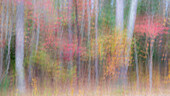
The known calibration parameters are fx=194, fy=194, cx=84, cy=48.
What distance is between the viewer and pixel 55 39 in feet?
41.4

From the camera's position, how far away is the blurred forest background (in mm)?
10812

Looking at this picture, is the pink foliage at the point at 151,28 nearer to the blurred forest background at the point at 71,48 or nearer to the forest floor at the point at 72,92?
the blurred forest background at the point at 71,48

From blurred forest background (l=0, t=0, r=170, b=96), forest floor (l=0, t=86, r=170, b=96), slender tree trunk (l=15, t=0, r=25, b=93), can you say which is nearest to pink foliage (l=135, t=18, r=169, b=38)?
blurred forest background (l=0, t=0, r=170, b=96)

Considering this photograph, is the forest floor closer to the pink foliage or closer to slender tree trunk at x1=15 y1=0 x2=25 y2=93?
slender tree trunk at x1=15 y1=0 x2=25 y2=93

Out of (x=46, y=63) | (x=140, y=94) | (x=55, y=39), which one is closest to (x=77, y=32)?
(x=55, y=39)

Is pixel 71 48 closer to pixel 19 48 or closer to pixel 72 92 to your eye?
pixel 72 92

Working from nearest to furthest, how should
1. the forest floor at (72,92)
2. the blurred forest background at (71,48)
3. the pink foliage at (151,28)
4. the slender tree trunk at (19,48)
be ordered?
the forest floor at (72,92) < the slender tree trunk at (19,48) < the blurred forest background at (71,48) < the pink foliage at (151,28)

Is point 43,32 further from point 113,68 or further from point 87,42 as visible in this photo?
point 113,68

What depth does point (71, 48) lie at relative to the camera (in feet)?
41.0

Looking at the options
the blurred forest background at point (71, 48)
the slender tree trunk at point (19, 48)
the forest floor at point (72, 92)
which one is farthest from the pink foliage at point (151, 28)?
the slender tree trunk at point (19, 48)

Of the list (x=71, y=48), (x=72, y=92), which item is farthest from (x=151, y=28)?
(x=72, y=92)

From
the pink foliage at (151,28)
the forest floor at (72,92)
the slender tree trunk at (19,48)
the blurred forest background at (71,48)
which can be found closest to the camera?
the forest floor at (72,92)

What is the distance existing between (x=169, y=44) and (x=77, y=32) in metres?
7.46

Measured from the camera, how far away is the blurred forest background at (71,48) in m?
10.8
